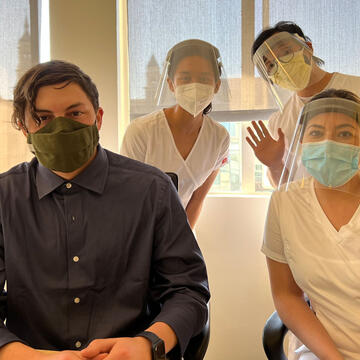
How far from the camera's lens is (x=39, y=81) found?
1.24 metres

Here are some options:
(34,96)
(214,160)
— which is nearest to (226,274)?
(214,160)

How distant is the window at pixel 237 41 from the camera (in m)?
2.32

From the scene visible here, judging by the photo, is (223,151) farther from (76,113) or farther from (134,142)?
(76,113)

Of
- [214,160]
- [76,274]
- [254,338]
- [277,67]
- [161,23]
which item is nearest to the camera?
[76,274]

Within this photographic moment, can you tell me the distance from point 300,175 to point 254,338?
137 centimetres

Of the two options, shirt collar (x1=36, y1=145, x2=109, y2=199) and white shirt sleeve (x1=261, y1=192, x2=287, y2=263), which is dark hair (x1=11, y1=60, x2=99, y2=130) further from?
white shirt sleeve (x1=261, y1=192, x2=287, y2=263)

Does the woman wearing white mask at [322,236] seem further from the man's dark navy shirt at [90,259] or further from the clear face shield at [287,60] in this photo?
the clear face shield at [287,60]

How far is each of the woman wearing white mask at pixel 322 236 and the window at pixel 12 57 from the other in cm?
178

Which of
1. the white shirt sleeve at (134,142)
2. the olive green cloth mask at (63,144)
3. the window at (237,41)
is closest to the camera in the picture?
the olive green cloth mask at (63,144)

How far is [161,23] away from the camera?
2.58m

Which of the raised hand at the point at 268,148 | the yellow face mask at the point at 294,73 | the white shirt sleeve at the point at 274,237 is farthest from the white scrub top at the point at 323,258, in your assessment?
the yellow face mask at the point at 294,73

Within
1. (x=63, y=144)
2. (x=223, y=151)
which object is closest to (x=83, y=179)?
(x=63, y=144)

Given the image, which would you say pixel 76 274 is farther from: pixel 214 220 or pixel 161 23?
pixel 161 23

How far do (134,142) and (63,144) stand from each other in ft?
2.66
